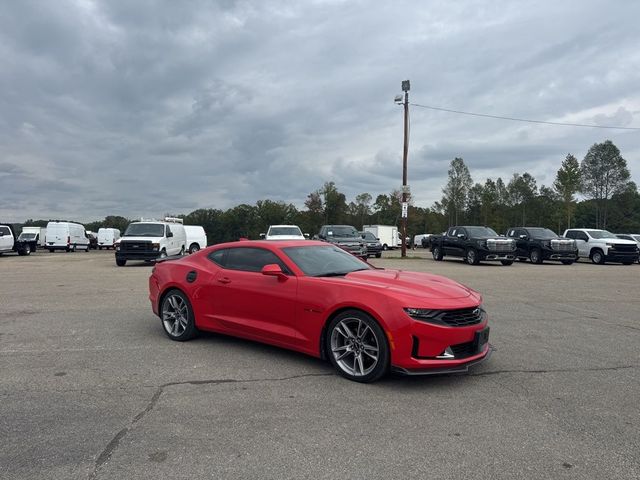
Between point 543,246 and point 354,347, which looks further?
point 543,246

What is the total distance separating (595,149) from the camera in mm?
77500

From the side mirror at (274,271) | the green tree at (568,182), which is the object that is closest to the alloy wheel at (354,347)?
the side mirror at (274,271)

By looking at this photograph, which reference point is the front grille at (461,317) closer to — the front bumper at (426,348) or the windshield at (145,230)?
the front bumper at (426,348)

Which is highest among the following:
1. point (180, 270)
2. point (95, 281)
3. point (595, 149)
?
point (595, 149)

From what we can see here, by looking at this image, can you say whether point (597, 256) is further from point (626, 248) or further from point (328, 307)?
point (328, 307)

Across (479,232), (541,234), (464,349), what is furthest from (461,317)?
(541,234)

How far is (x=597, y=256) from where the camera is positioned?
2583 centimetres

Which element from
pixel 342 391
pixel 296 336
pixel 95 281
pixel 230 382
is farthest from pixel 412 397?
pixel 95 281

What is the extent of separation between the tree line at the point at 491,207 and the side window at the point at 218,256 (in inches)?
2774

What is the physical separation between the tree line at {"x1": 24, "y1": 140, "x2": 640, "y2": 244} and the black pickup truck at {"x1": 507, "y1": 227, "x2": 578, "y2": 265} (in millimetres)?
48364

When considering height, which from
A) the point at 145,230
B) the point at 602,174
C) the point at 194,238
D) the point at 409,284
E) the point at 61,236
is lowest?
the point at 61,236

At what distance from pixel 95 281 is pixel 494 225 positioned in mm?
80983

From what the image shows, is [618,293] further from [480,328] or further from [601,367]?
[480,328]

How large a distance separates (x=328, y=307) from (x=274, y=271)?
788mm
